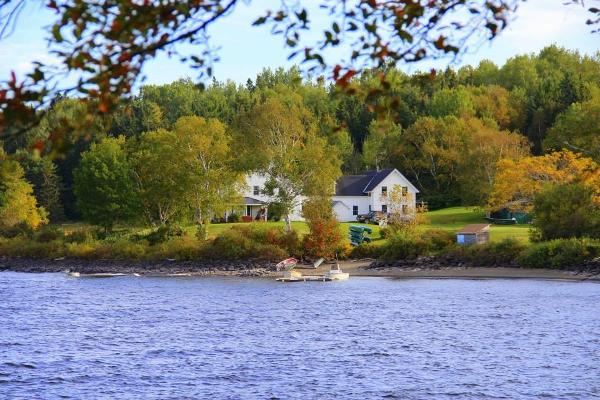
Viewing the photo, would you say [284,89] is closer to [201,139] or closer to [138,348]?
[201,139]

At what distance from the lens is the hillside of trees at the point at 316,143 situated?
78.9 m

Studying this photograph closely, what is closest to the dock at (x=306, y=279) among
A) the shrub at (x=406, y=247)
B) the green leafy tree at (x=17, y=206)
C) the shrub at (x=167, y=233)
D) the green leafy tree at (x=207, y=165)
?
the shrub at (x=406, y=247)

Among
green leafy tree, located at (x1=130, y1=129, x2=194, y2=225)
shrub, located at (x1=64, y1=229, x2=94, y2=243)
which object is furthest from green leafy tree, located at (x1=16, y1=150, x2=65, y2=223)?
shrub, located at (x1=64, y1=229, x2=94, y2=243)

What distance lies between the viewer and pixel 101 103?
7172 millimetres

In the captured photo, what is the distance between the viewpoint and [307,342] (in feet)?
112

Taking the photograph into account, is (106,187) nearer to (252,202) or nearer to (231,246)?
(252,202)

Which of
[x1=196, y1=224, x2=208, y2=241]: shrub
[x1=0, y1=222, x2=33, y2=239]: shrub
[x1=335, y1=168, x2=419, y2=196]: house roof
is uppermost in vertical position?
[x1=335, y1=168, x2=419, y2=196]: house roof

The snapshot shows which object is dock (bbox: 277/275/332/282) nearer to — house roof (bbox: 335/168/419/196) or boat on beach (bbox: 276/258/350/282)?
boat on beach (bbox: 276/258/350/282)

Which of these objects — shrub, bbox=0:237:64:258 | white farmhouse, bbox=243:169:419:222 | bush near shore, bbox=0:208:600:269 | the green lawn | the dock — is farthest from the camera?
white farmhouse, bbox=243:169:419:222

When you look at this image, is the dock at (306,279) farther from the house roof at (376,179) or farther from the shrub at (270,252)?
the house roof at (376,179)

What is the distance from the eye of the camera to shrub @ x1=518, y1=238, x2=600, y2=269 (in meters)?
60.2

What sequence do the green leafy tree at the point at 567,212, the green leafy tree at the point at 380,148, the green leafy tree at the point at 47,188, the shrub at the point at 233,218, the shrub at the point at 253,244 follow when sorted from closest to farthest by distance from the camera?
the green leafy tree at the point at 567,212 → the shrub at the point at 253,244 → the shrub at the point at 233,218 → the green leafy tree at the point at 47,188 → the green leafy tree at the point at 380,148

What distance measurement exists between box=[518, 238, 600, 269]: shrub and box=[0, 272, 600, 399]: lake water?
521 centimetres

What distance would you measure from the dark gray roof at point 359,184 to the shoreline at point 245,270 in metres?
31.0
